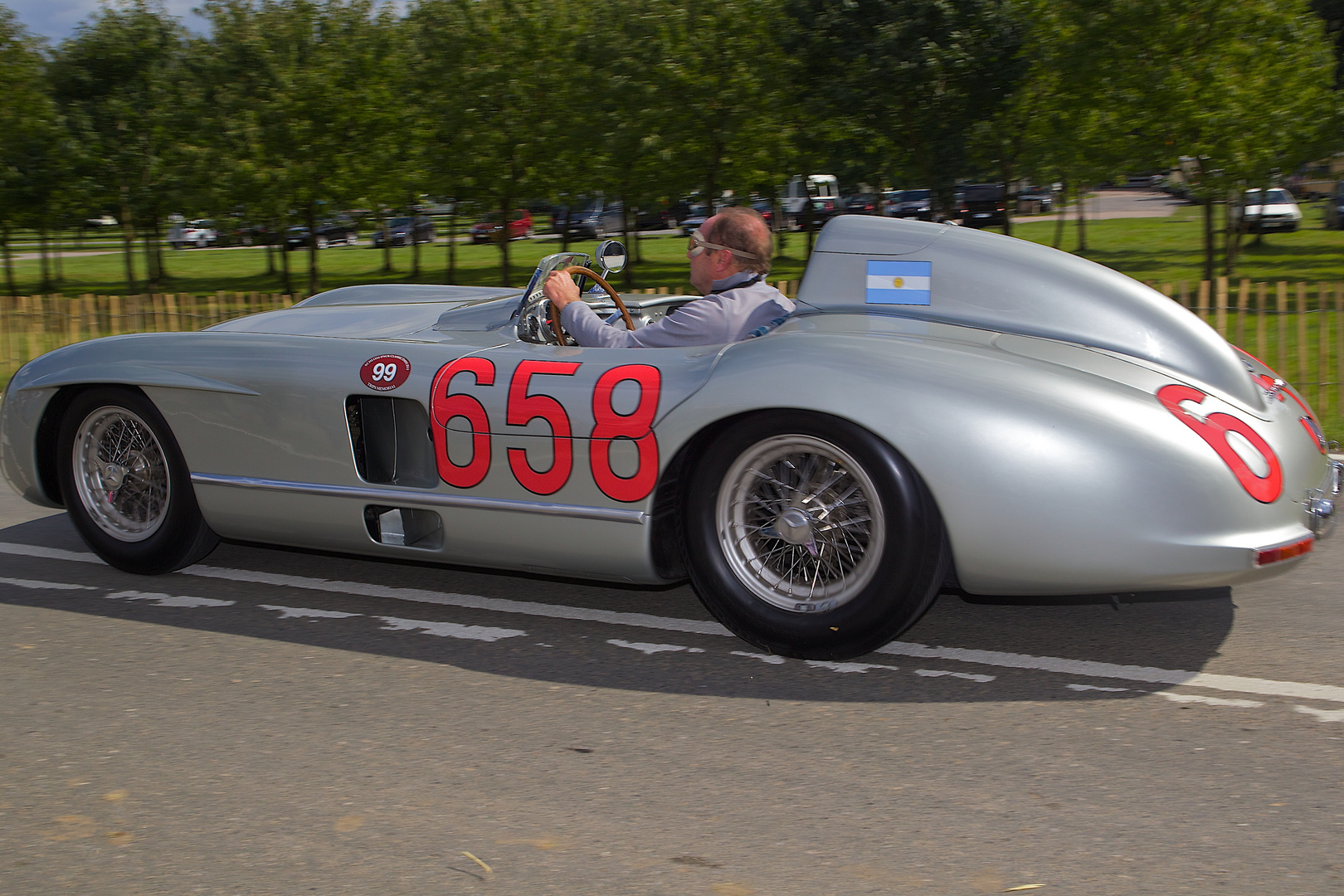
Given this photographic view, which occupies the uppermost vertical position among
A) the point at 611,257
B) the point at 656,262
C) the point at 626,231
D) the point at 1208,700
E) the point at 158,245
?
the point at 158,245

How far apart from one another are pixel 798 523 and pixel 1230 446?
1.17 metres

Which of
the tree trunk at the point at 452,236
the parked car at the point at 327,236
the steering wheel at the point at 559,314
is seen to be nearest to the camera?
the steering wheel at the point at 559,314

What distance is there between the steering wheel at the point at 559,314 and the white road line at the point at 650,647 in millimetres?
1131

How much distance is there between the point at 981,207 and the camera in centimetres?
3850

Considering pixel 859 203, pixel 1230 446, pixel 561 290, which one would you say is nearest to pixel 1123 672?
pixel 1230 446

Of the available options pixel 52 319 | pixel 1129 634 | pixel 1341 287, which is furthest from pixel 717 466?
pixel 52 319

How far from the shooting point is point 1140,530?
317cm

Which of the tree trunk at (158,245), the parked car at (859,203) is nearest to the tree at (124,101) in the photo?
the tree trunk at (158,245)

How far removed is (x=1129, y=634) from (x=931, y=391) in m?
1.13

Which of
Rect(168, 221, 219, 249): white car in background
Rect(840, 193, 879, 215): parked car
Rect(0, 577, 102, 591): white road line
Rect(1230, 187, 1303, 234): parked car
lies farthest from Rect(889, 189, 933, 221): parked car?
Rect(0, 577, 102, 591): white road line

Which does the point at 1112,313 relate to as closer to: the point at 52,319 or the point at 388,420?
the point at 388,420

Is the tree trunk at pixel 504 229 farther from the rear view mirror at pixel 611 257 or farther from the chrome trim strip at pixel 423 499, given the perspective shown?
the chrome trim strip at pixel 423 499

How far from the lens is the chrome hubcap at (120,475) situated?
4715mm

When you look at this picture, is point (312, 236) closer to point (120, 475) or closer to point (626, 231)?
point (626, 231)
